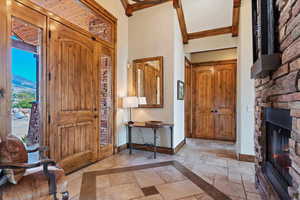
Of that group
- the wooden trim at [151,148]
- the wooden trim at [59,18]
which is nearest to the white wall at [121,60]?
the wooden trim at [151,148]

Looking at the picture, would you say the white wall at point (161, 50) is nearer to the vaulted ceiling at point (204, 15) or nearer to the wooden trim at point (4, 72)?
the vaulted ceiling at point (204, 15)

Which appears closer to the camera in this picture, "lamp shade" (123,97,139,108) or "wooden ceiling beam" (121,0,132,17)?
"lamp shade" (123,97,139,108)

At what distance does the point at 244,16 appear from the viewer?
3.39 meters

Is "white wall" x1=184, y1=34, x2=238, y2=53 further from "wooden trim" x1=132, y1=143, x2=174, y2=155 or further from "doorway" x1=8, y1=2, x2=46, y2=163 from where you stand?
"doorway" x1=8, y1=2, x2=46, y2=163

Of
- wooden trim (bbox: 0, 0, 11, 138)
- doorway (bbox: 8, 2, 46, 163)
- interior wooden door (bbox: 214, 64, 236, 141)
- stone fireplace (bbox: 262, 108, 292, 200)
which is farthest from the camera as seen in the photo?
interior wooden door (bbox: 214, 64, 236, 141)

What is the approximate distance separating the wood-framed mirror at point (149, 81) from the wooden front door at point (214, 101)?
2217mm

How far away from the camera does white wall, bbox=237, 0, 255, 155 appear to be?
11.1 feet

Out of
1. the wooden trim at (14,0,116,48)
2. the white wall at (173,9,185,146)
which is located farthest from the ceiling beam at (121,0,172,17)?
the wooden trim at (14,0,116,48)

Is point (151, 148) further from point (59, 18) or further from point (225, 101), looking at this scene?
point (59, 18)

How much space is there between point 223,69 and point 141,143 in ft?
11.9

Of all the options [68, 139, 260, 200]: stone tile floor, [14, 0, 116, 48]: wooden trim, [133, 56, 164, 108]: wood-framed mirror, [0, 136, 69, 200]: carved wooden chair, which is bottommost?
Result: [68, 139, 260, 200]: stone tile floor

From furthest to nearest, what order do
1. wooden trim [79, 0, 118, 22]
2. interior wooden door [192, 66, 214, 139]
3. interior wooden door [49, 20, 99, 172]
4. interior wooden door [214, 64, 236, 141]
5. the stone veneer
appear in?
interior wooden door [192, 66, 214, 139]
interior wooden door [214, 64, 236, 141]
wooden trim [79, 0, 118, 22]
interior wooden door [49, 20, 99, 172]
the stone veneer

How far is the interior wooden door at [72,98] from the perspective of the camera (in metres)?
2.65

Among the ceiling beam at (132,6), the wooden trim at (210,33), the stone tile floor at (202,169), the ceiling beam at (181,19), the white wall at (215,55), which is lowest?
the stone tile floor at (202,169)
